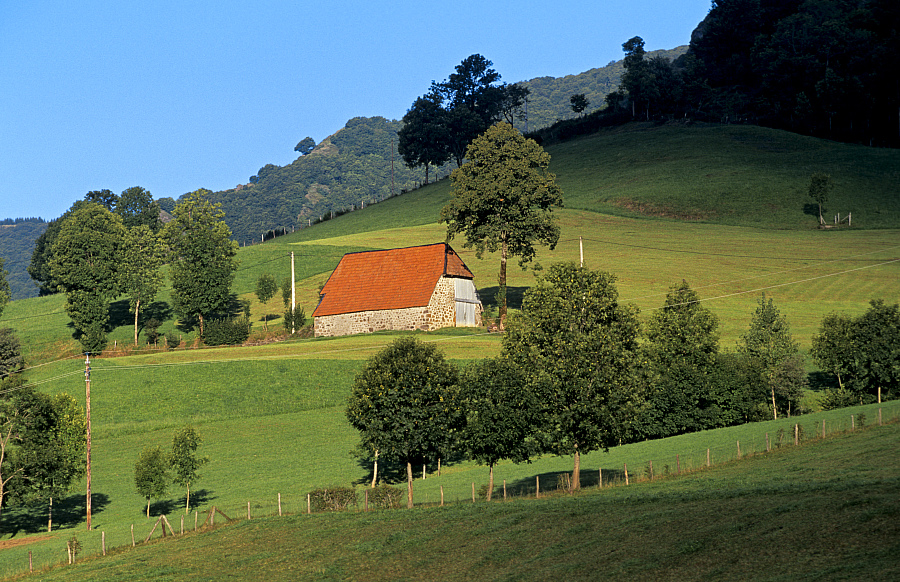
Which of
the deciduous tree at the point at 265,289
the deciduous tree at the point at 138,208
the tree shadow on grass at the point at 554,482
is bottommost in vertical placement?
the tree shadow on grass at the point at 554,482

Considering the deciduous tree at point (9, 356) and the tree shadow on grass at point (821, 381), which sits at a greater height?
the deciduous tree at point (9, 356)

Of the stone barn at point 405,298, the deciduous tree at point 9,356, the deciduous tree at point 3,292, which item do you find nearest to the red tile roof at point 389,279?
the stone barn at point 405,298

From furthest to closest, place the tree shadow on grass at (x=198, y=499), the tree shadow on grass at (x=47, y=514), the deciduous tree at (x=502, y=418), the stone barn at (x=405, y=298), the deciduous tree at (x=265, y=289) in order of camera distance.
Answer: the deciduous tree at (x=265, y=289), the stone barn at (x=405, y=298), the tree shadow on grass at (x=47, y=514), the tree shadow on grass at (x=198, y=499), the deciduous tree at (x=502, y=418)

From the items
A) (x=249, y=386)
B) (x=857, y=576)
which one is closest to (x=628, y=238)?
(x=249, y=386)

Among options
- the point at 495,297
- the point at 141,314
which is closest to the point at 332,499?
the point at 495,297

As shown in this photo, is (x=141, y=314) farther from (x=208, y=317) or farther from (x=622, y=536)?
(x=622, y=536)

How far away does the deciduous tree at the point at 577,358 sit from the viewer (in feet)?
128

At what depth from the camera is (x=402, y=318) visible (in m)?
85.9

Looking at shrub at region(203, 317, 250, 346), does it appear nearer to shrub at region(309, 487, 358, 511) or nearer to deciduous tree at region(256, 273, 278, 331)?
deciduous tree at region(256, 273, 278, 331)

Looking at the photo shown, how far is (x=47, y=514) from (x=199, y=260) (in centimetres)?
5014

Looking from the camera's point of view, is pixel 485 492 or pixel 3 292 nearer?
pixel 485 492

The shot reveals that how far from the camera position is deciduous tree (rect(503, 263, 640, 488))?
39125 millimetres

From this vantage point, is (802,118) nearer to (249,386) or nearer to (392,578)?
(249,386)

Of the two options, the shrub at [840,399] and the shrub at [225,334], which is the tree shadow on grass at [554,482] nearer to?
the shrub at [840,399]
